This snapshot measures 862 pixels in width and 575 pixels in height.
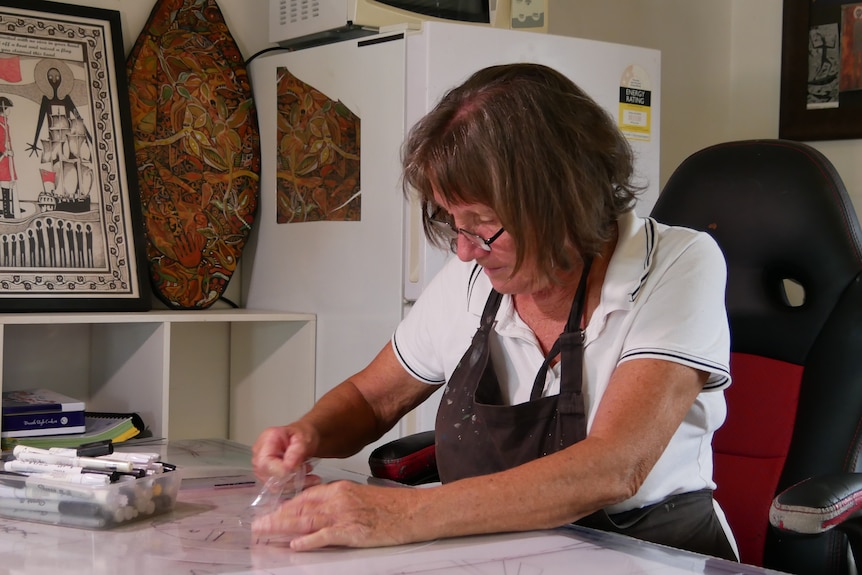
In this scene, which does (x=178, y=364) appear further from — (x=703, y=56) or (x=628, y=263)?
(x=703, y=56)

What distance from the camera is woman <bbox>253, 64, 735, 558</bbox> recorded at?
1.21m

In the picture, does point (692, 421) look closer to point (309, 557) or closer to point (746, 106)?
point (309, 557)

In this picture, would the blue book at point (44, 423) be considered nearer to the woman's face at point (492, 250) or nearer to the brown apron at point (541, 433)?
the brown apron at point (541, 433)

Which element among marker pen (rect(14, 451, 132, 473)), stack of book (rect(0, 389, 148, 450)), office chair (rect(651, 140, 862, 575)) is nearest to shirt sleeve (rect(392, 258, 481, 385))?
office chair (rect(651, 140, 862, 575))

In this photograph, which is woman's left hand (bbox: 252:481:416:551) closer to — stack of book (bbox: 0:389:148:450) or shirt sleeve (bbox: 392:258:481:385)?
shirt sleeve (bbox: 392:258:481:385)

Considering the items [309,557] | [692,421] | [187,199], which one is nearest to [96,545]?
[309,557]

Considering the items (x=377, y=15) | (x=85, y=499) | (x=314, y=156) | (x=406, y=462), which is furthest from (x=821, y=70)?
(x=85, y=499)

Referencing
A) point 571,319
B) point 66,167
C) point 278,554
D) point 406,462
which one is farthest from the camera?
point 66,167

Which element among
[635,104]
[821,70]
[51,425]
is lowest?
[51,425]

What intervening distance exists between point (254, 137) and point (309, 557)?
1.60m

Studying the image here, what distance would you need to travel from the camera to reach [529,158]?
49.3 inches

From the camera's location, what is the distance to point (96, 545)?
103cm

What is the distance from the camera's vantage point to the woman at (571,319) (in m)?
1.21

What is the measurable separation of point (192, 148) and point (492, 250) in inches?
48.8
